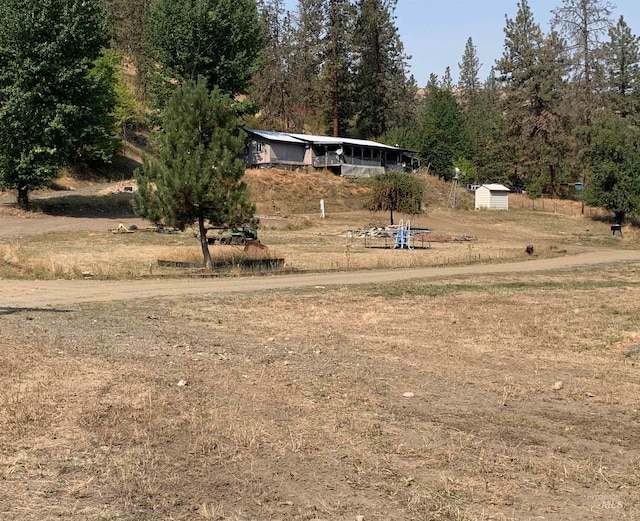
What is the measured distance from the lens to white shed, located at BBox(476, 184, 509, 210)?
65.1 metres

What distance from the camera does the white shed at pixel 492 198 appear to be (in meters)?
65.1

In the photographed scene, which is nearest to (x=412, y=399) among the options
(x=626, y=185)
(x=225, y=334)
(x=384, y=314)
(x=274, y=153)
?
(x=225, y=334)

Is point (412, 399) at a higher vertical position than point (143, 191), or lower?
lower

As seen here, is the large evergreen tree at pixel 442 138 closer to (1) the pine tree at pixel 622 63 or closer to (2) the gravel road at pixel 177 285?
(1) the pine tree at pixel 622 63

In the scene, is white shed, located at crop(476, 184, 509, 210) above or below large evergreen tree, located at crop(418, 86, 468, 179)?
below

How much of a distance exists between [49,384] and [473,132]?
92.7m

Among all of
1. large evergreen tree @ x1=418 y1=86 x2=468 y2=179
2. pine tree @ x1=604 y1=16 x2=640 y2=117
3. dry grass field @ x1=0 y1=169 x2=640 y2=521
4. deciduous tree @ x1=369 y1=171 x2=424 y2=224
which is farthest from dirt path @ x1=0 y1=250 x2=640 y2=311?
pine tree @ x1=604 y1=16 x2=640 y2=117

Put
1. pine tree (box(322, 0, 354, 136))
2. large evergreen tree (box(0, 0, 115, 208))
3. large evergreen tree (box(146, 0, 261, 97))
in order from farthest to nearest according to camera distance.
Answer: pine tree (box(322, 0, 354, 136)), large evergreen tree (box(146, 0, 261, 97)), large evergreen tree (box(0, 0, 115, 208))

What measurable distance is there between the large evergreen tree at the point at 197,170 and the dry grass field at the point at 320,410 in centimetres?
703

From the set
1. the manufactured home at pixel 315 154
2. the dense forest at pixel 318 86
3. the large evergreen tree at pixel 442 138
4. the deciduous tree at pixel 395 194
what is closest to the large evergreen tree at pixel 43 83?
the dense forest at pixel 318 86

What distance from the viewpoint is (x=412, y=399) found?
801 cm

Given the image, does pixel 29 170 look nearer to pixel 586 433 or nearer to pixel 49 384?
pixel 49 384

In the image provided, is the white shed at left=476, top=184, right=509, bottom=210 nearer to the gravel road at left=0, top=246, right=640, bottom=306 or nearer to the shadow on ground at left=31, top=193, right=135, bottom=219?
the shadow on ground at left=31, top=193, right=135, bottom=219

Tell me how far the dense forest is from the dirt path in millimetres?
26779
